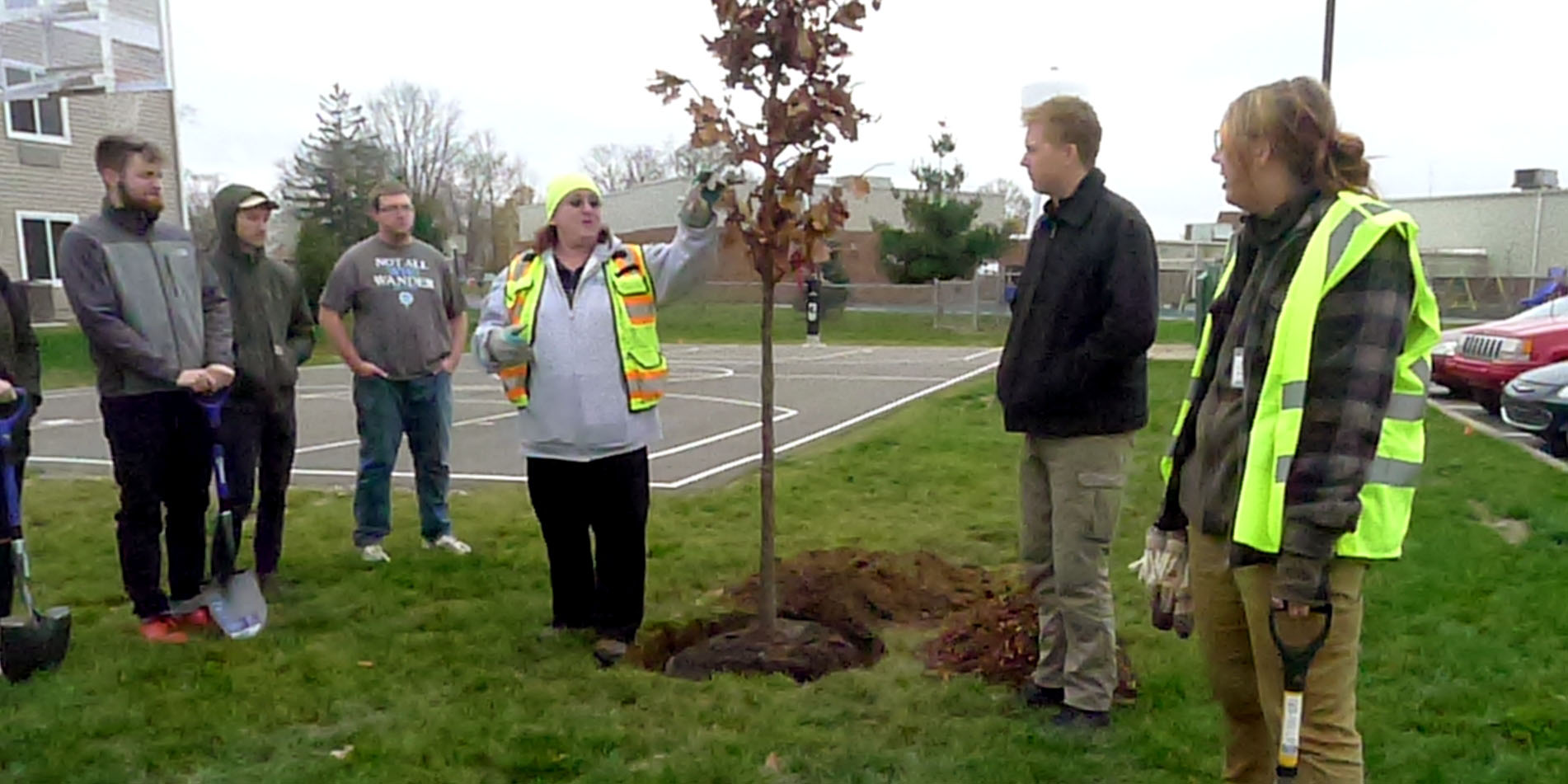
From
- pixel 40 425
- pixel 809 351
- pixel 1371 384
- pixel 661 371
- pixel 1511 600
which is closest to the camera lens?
pixel 1371 384

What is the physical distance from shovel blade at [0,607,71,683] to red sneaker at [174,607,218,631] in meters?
0.55

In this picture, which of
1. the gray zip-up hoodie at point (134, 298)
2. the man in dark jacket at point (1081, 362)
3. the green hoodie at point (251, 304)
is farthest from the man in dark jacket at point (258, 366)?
the man in dark jacket at point (1081, 362)

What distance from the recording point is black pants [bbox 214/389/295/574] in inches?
208

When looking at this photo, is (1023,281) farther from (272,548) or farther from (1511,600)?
(272,548)

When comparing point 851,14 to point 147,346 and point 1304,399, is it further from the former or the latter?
point 147,346

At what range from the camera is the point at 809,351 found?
82.8ft

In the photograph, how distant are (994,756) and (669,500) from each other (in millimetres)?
4542

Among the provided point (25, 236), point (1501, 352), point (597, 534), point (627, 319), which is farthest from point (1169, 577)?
point (25, 236)

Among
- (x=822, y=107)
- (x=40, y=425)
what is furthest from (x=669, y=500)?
(x=40, y=425)

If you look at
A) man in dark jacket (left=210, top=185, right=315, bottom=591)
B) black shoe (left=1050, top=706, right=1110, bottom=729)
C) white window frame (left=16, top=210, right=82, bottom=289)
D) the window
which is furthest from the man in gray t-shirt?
the window

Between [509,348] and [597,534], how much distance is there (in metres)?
0.91

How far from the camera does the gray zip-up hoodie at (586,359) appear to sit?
4.57 meters

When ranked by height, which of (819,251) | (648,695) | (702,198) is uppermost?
(702,198)

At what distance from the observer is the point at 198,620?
5211 mm
